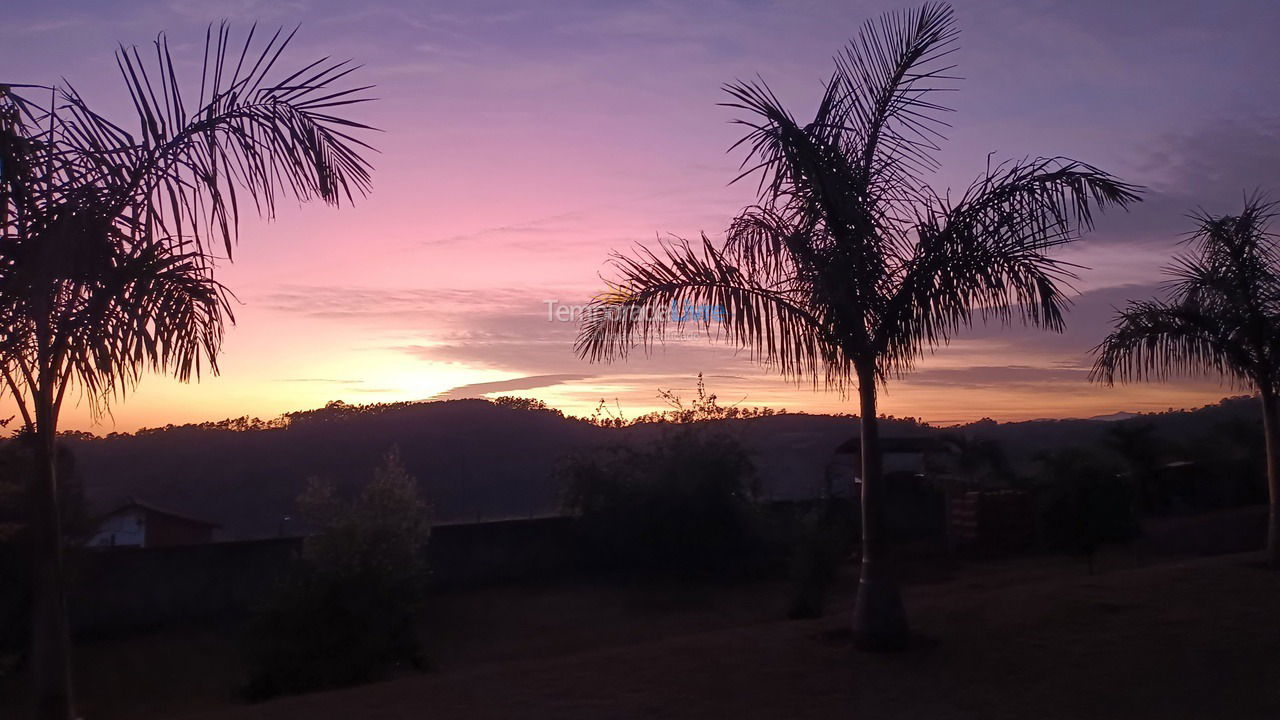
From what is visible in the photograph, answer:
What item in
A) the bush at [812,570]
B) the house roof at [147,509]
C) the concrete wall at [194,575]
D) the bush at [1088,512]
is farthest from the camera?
the house roof at [147,509]

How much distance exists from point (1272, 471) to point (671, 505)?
12790 millimetres

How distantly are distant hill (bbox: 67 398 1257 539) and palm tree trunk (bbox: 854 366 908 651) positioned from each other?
26.4 metres

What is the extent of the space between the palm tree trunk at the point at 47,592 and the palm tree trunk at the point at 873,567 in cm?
624

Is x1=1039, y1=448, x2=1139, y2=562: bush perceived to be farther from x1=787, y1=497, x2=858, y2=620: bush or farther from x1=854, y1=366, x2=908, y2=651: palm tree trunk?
x1=854, y1=366, x2=908, y2=651: palm tree trunk

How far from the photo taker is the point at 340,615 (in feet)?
41.4

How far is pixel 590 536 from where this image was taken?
24984 mm

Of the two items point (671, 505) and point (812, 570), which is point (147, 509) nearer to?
point (671, 505)

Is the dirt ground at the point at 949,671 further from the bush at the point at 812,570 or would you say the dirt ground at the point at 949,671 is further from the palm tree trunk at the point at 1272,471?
the bush at the point at 812,570

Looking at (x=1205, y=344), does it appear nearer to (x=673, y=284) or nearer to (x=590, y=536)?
(x=673, y=284)

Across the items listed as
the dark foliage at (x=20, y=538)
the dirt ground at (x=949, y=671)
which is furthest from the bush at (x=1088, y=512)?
the dark foliage at (x=20, y=538)

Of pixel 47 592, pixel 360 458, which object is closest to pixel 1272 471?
pixel 47 592

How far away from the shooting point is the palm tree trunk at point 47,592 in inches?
271

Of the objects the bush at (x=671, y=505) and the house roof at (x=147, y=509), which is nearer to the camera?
the house roof at (x=147, y=509)

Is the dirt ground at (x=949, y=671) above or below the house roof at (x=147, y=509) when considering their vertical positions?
below
